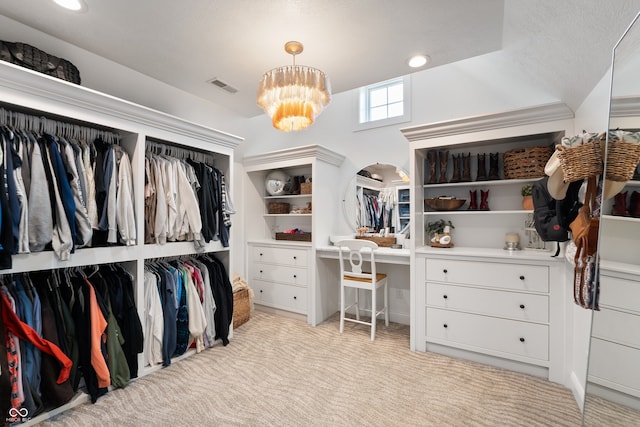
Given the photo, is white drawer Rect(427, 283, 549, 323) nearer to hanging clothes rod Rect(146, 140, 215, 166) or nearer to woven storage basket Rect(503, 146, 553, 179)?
woven storage basket Rect(503, 146, 553, 179)

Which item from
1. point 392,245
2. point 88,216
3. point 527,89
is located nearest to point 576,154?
point 527,89

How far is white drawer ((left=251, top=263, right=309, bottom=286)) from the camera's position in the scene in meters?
3.41

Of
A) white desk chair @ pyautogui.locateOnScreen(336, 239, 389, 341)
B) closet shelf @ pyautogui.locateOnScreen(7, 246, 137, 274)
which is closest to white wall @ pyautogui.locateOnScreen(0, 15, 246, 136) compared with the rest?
closet shelf @ pyautogui.locateOnScreen(7, 246, 137, 274)

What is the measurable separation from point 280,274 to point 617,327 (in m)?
3.01

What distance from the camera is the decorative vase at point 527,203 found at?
2.50 m

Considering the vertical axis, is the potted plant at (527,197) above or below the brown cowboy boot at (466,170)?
below

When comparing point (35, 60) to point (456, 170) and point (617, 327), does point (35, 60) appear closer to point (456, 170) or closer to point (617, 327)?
point (617, 327)

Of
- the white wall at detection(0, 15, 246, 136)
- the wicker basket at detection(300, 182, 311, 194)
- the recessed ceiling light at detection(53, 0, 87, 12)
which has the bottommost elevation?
the wicker basket at detection(300, 182, 311, 194)

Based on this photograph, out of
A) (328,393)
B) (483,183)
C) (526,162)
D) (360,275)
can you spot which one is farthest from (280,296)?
(526,162)

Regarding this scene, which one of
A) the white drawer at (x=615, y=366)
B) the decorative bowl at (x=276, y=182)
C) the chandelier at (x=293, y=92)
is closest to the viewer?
the white drawer at (x=615, y=366)

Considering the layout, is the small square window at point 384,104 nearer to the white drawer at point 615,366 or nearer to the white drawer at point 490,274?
the white drawer at point 490,274

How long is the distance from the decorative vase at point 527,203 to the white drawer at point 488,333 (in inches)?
37.2

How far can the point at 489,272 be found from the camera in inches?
93.8

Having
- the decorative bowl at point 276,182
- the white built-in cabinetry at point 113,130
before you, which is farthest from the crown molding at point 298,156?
the white built-in cabinetry at point 113,130
